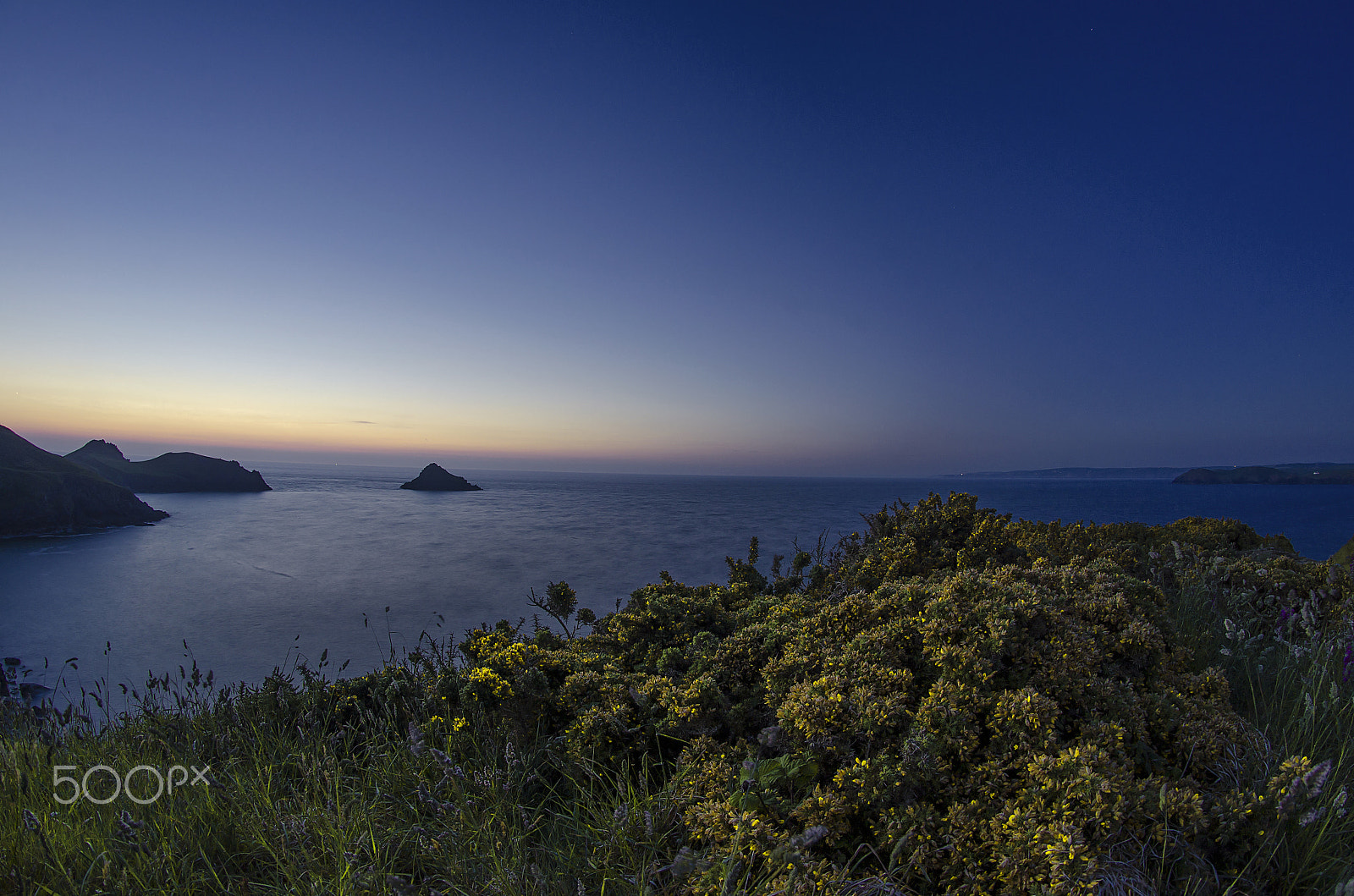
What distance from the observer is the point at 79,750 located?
11.5 feet

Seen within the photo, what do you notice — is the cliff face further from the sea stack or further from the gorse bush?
the sea stack

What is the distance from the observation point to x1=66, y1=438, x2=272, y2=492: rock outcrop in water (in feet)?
200

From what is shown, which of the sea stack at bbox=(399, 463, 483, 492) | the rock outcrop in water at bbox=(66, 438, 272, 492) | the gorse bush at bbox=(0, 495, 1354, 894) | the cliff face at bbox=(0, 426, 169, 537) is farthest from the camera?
the sea stack at bbox=(399, 463, 483, 492)

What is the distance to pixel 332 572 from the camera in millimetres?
24562

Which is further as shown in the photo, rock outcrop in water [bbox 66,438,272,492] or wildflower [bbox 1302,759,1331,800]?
rock outcrop in water [bbox 66,438,272,492]

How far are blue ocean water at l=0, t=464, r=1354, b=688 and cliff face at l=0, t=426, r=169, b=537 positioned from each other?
5.62ft

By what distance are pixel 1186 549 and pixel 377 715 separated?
31.0 ft

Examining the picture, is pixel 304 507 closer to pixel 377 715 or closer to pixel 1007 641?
pixel 377 715

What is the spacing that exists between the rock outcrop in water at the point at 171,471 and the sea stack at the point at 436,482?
23679mm

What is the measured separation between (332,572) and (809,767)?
28.3 m

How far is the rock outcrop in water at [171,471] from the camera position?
6100cm

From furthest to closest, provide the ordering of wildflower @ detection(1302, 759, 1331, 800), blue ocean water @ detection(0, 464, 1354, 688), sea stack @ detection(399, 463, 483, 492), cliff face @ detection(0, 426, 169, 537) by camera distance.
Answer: sea stack @ detection(399, 463, 483, 492) → cliff face @ detection(0, 426, 169, 537) → blue ocean water @ detection(0, 464, 1354, 688) → wildflower @ detection(1302, 759, 1331, 800)

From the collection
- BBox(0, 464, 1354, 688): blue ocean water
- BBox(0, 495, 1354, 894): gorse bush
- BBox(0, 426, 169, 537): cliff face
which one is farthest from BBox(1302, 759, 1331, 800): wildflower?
BBox(0, 426, 169, 537): cliff face

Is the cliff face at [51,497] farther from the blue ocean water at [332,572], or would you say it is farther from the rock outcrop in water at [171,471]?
the rock outcrop in water at [171,471]
